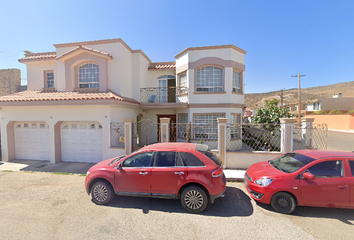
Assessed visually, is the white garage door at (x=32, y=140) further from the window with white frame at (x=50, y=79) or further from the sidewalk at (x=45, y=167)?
the window with white frame at (x=50, y=79)

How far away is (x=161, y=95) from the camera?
11.9m

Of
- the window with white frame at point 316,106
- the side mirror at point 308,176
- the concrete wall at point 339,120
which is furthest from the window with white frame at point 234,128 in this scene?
the window with white frame at point 316,106

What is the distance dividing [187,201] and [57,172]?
21.1 feet

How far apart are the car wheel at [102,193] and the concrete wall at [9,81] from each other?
17612 millimetres

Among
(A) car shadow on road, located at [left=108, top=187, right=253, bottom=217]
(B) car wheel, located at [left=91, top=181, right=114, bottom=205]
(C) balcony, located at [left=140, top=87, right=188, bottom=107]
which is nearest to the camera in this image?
(A) car shadow on road, located at [left=108, top=187, right=253, bottom=217]

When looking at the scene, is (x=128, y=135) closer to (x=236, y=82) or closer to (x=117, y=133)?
(x=117, y=133)

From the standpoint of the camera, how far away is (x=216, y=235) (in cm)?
334

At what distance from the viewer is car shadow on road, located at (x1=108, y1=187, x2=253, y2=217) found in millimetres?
4133

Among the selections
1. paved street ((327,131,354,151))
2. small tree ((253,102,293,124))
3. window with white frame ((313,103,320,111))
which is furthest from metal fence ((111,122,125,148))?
window with white frame ((313,103,320,111))

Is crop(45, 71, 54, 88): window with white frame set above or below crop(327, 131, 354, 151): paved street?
above

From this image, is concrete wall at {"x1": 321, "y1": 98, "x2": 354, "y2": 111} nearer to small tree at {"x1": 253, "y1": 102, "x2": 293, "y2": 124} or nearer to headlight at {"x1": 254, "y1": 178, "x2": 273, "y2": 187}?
small tree at {"x1": 253, "y1": 102, "x2": 293, "y2": 124}

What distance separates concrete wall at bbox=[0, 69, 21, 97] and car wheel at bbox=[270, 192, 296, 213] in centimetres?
2164

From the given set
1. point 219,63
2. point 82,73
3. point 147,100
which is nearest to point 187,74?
point 219,63

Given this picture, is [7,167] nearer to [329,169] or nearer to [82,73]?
[82,73]
